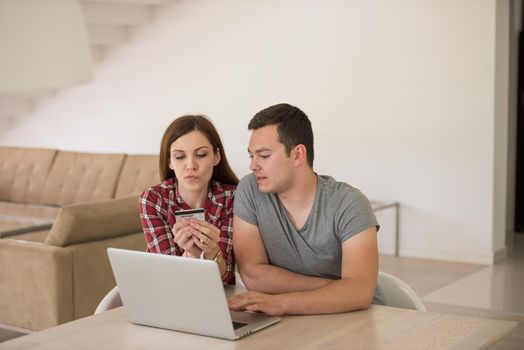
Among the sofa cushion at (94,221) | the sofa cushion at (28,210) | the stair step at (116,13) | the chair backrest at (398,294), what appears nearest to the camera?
→ the chair backrest at (398,294)

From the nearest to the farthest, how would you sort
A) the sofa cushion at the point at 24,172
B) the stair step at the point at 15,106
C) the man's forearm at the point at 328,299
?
the man's forearm at the point at 328,299 → the sofa cushion at the point at 24,172 → the stair step at the point at 15,106

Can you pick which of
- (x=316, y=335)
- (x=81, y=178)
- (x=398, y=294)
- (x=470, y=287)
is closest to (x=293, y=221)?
(x=398, y=294)

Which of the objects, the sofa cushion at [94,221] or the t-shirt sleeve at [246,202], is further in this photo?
the sofa cushion at [94,221]

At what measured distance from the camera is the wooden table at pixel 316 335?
2.23 meters

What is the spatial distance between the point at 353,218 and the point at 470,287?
137 inches

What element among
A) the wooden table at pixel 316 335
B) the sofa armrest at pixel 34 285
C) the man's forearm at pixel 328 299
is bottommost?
the sofa armrest at pixel 34 285

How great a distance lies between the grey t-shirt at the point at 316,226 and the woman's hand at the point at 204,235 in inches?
7.1

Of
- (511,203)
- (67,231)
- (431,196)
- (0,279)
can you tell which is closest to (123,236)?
(67,231)

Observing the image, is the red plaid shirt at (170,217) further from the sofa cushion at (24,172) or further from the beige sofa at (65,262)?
the sofa cushion at (24,172)

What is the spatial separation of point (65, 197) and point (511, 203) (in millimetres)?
3991

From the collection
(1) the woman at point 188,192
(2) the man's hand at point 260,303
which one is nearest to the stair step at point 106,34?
(1) the woman at point 188,192

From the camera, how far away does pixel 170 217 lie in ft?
10.0

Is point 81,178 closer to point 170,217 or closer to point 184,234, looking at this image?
point 170,217

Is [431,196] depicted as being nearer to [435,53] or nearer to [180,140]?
[435,53]
